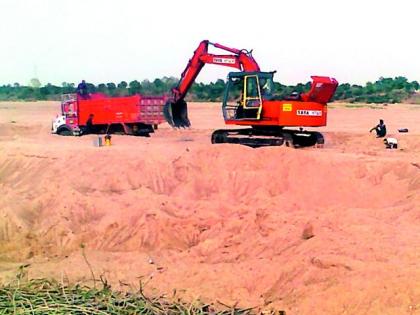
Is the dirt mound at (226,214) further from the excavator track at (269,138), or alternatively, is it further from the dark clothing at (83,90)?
the dark clothing at (83,90)

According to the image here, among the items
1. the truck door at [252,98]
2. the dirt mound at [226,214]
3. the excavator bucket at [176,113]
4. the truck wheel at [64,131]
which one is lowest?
the dirt mound at [226,214]

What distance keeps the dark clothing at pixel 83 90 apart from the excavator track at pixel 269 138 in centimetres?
779

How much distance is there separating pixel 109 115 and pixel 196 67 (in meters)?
4.38

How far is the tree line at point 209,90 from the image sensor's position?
51.2 m

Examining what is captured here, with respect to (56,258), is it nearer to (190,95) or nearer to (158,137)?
(158,137)

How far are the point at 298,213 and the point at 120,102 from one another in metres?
13.5

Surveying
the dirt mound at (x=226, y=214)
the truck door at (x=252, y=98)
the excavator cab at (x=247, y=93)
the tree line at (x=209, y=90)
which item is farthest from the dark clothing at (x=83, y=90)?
the tree line at (x=209, y=90)

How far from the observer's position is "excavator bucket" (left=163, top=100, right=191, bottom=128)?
21.2 meters

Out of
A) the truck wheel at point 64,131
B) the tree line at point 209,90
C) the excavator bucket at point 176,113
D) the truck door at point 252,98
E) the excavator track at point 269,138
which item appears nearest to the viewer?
the truck door at point 252,98

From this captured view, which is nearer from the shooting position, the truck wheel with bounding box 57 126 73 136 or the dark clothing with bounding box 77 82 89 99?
the truck wheel with bounding box 57 126 73 136

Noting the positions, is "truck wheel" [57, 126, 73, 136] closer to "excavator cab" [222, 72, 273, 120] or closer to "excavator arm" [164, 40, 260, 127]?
"excavator arm" [164, 40, 260, 127]

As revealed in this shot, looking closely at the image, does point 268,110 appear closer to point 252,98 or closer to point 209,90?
point 252,98

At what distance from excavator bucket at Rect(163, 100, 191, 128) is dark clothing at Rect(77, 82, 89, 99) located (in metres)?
4.48

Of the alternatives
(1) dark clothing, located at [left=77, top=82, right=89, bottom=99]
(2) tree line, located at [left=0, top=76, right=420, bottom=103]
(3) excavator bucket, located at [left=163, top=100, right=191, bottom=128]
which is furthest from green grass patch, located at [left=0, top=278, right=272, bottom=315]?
(2) tree line, located at [left=0, top=76, right=420, bottom=103]
